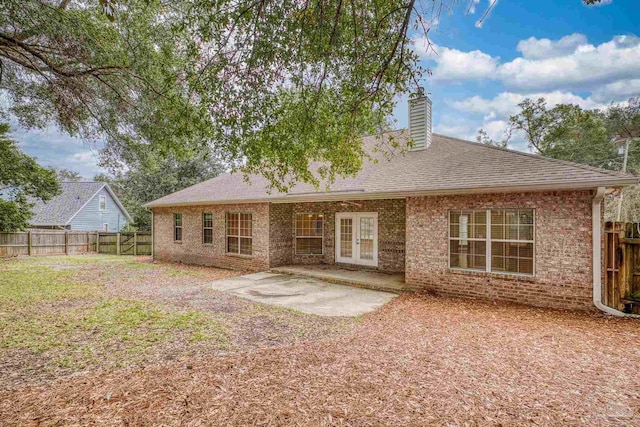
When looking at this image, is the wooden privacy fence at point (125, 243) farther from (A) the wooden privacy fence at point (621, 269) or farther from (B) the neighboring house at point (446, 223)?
(A) the wooden privacy fence at point (621, 269)

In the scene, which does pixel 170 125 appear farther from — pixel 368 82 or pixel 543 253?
pixel 543 253

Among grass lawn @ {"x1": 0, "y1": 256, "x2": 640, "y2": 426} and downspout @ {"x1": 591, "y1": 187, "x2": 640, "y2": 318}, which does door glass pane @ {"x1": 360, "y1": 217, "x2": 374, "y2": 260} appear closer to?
grass lawn @ {"x1": 0, "y1": 256, "x2": 640, "y2": 426}

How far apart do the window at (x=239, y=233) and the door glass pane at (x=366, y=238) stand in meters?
4.19

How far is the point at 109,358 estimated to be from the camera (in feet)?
14.2

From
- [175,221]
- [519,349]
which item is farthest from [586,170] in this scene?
[175,221]

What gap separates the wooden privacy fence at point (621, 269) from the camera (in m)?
6.48

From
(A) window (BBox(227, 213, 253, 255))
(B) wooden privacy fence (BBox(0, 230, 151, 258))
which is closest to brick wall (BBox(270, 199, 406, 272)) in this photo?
(A) window (BBox(227, 213, 253, 255))

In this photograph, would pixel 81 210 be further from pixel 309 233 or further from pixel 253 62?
pixel 253 62

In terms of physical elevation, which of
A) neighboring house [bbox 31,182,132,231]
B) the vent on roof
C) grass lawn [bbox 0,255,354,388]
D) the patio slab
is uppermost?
the vent on roof

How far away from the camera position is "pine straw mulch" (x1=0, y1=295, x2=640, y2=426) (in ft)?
9.65

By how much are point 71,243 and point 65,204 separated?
9252 mm

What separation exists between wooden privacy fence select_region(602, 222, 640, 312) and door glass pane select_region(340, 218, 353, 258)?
7155mm

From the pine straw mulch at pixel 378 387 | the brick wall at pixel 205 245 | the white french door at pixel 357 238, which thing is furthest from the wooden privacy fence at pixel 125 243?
the pine straw mulch at pixel 378 387

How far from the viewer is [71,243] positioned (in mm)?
19875
